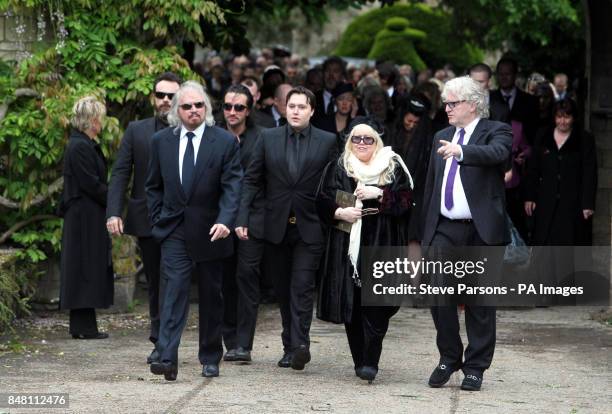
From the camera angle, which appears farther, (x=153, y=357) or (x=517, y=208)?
(x=517, y=208)

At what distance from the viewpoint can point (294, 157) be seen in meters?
9.98

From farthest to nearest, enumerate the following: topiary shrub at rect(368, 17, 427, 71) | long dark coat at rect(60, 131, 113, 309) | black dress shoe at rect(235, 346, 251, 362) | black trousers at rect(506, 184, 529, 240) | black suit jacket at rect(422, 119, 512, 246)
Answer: topiary shrub at rect(368, 17, 427, 71) → black trousers at rect(506, 184, 529, 240) → long dark coat at rect(60, 131, 113, 309) → black dress shoe at rect(235, 346, 251, 362) → black suit jacket at rect(422, 119, 512, 246)

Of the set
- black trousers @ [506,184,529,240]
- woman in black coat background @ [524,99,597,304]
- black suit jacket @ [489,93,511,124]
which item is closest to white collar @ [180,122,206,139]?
black suit jacket @ [489,93,511,124]

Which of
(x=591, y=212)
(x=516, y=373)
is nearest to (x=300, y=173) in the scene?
(x=516, y=373)

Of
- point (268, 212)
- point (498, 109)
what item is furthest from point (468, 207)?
point (498, 109)

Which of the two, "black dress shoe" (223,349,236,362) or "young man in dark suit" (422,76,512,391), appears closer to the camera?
"young man in dark suit" (422,76,512,391)

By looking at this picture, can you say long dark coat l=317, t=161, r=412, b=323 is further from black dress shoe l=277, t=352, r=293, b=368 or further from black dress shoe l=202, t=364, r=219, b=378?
black dress shoe l=202, t=364, r=219, b=378

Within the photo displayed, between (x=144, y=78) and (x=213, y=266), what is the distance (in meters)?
3.38

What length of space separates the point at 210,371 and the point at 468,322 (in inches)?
66.1

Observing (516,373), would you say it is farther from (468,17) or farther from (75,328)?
(468,17)

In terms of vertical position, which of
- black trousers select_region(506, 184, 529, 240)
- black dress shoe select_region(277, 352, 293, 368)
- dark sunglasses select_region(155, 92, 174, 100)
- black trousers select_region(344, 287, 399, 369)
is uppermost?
dark sunglasses select_region(155, 92, 174, 100)

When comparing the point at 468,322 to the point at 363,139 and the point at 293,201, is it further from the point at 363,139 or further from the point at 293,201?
the point at 293,201

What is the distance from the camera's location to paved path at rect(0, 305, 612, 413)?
867 cm

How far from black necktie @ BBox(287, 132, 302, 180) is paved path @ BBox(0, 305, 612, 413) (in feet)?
4.39
